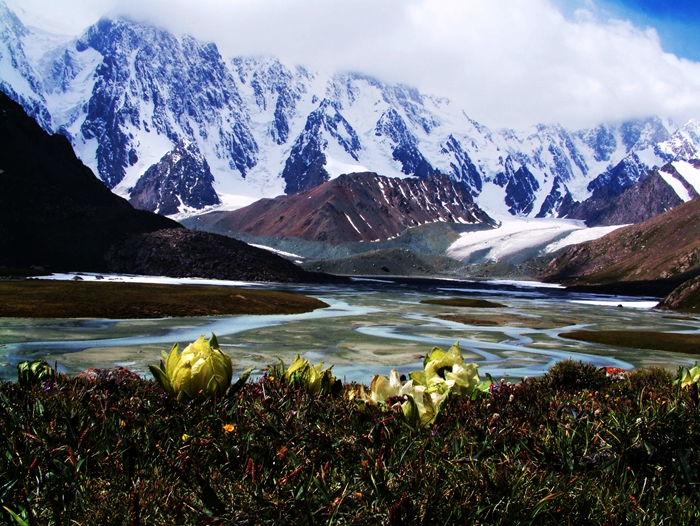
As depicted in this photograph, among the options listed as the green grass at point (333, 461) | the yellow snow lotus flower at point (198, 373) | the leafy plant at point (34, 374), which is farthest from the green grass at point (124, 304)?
the green grass at point (333, 461)

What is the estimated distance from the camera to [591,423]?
4.22 m

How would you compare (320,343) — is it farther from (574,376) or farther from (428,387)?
(428,387)

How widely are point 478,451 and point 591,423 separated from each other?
105 cm

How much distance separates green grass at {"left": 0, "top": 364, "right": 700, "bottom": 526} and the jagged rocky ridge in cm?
8766

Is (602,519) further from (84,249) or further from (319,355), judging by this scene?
(84,249)

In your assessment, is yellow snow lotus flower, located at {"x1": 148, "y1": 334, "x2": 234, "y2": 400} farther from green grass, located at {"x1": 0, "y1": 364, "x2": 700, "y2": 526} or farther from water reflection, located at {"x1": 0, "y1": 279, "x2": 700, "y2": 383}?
water reflection, located at {"x1": 0, "y1": 279, "x2": 700, "y2": 383}

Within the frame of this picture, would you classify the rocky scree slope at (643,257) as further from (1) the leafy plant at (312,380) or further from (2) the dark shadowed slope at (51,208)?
(1) the leafy plant at (312,380)

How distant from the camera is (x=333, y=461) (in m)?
3.53

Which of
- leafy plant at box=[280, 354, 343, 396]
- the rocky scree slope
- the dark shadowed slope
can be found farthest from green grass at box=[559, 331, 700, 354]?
the rocky scree slope

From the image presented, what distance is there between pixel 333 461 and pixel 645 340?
2718 cm

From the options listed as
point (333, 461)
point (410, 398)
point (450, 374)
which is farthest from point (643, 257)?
point (333, 461)

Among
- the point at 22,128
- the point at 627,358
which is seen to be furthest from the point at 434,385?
the point at 22,128

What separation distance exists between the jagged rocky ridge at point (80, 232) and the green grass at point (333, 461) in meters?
87.7

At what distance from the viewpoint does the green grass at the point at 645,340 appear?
2512 cm
